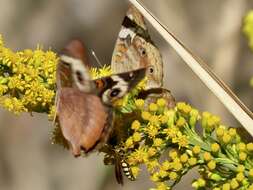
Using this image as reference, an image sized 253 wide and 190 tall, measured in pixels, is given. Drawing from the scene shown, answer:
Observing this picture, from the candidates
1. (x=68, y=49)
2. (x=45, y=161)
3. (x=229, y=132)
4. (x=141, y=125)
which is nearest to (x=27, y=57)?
(x=68, y=49)

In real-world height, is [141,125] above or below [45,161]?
above

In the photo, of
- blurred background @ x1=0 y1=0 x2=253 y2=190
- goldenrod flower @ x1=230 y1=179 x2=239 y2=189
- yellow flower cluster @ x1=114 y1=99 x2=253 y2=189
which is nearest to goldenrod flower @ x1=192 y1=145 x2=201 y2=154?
yellow flower cluster @ x1=114 y1=99 x2=253 y2=189

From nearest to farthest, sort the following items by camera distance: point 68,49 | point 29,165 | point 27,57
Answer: point 68,49
point 27,57
point 29,165

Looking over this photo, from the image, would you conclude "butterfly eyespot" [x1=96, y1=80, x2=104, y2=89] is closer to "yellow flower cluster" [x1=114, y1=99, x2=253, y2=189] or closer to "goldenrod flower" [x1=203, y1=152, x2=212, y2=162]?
"yellow flower cluster" [x1=114, y1=99, x2=253, y2=189]

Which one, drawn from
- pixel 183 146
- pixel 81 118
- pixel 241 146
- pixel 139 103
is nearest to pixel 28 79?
pixel 81 118

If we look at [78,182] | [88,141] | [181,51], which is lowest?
[78,182]

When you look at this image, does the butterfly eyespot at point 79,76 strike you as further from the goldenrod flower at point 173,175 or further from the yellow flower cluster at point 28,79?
the goldenrod flower at point 173,175

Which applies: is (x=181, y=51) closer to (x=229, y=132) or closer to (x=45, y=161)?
(x=229, y=132)
